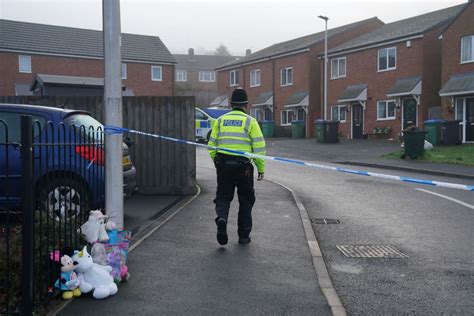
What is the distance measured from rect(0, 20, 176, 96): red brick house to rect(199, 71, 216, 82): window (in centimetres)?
3093

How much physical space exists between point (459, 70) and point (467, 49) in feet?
3.63

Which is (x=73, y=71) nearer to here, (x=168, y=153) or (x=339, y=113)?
(x=339, y=113)

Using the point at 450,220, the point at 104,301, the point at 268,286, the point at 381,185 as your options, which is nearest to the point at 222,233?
the point at 268,286

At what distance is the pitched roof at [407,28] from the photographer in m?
30.5

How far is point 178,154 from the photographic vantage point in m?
10.6

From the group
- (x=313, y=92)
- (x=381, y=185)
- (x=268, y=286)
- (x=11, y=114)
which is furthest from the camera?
(x=313, y=92)

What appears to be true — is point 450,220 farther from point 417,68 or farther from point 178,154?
point 417,68

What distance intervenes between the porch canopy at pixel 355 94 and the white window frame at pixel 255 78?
1078 cm

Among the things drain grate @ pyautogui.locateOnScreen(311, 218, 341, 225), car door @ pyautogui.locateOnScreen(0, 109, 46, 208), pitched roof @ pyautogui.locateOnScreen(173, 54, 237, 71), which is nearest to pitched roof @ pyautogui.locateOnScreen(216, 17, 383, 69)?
drain grate @ pyautogui.locateOnScreen(311, 218, 341, 225)

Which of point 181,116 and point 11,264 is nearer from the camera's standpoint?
point 11,264

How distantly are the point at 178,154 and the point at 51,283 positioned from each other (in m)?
6.21

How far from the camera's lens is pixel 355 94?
110ft

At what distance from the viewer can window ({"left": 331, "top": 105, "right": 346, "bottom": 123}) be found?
3544cm

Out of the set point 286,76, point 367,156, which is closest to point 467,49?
point 367,156
